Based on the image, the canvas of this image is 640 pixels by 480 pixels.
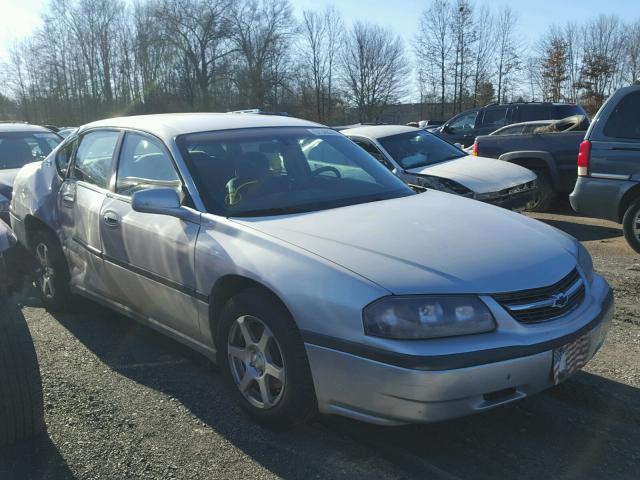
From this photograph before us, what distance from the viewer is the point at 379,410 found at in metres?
2.61

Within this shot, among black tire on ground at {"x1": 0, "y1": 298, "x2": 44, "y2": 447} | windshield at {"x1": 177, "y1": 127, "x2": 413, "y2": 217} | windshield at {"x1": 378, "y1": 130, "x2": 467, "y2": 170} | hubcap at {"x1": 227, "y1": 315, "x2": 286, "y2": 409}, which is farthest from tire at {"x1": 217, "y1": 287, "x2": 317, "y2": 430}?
windshield at {"x1": 378, "y1": 130, "x2": 467, "y2": 170}

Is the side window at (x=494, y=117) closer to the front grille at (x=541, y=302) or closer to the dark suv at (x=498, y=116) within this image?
the dark suv at (x=498, y=116)

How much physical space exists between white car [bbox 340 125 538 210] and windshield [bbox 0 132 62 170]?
452 cm

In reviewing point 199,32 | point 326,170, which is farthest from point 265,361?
point 199,32

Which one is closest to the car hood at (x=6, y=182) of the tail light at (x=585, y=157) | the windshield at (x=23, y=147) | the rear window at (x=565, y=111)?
the windshield at (x=23, y=147)

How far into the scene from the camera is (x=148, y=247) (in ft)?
12.2

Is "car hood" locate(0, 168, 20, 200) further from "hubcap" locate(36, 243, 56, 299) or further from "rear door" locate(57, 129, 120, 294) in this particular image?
"rear door" locate(57, 129, 120, 294)

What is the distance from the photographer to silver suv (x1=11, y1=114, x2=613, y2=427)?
2.56m

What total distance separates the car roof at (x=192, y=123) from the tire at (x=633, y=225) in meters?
3.87

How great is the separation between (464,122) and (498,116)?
1.02 metres

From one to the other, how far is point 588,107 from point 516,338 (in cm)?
4597

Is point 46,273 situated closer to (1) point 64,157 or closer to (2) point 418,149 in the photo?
(1) point 64,157

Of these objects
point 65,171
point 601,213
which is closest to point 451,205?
point 65,171

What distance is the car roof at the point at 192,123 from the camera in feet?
13.0
